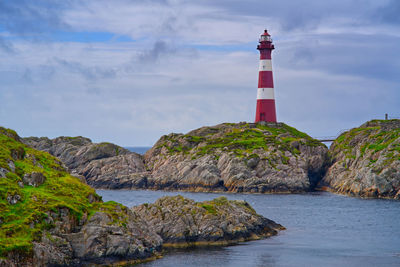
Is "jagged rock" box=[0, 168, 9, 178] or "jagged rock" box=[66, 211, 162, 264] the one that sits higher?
"jagged rock" box=[0, 168, 9, 178]

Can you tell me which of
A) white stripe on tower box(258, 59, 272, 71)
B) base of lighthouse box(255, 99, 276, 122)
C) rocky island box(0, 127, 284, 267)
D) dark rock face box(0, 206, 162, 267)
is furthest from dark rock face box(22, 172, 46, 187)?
base of lighthouse box(255, 99, 276, 122)

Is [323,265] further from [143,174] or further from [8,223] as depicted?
[143,174]

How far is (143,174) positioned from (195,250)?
250ft

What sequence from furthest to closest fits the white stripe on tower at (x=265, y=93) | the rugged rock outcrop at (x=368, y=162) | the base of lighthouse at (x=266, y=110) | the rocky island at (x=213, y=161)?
the base of lighthouse at (x=266, y=110) → the white stripe on tower at (x=265, y=93) → the rocky island at (x=213, y=161) → the rugged rock outcrop at (x=368, y=162)

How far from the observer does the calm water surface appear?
1939 inches

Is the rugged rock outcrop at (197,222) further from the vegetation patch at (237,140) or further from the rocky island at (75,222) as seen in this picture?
the vegetation patch at (237,140)

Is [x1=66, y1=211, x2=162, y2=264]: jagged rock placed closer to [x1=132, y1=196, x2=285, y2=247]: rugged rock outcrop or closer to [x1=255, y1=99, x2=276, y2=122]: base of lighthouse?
[x1=132, y1=196, x2=285, y2=247]: rugged rock outcrop

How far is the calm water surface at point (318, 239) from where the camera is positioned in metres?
49.2

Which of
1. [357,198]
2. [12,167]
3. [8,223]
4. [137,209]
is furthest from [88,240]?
[357,198]

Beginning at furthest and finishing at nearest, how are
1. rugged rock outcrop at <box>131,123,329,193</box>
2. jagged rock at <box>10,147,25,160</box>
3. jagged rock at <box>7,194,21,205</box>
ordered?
rugged rock outcrop at <box>131,123,329,193</box>, jagged rock at <box>10,147,25,160</box>, jagged rock at <box>7,194,21,205</box>

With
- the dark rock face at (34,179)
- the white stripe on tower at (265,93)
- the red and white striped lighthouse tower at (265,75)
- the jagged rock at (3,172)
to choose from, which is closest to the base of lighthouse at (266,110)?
the red and white striped lighthouse tower at (265,75)

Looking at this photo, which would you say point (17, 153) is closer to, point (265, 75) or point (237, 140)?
point (237, 140)

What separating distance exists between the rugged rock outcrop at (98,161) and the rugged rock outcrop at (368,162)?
149ft

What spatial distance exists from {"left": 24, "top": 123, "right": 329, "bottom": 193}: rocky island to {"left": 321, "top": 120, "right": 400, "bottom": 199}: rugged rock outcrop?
5.67m
